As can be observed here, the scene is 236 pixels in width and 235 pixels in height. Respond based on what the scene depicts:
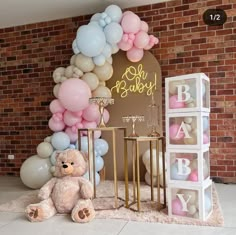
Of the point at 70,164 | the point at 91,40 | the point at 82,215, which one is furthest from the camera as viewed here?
the point at 91,40

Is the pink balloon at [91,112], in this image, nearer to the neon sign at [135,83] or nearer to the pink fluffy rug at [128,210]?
the neon sign at [135,83]

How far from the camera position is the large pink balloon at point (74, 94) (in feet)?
10.4

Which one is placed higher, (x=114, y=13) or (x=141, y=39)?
(x=114, y=13)

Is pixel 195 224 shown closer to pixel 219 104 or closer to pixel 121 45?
pixel 219 104

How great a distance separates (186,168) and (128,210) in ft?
2.14

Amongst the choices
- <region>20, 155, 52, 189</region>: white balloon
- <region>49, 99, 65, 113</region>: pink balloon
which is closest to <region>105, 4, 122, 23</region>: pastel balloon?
<region>49, 99, 65, 113</region>: pink balloon

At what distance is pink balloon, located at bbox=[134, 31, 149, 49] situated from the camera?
3.44 meters

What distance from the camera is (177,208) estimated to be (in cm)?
227

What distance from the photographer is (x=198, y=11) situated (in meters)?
3.60

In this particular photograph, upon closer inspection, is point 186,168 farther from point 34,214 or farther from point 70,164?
point 34,214

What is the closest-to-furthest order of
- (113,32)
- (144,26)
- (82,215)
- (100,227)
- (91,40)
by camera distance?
(100,227) < (82,215) < (91,40) < (113,32) < (144,26)

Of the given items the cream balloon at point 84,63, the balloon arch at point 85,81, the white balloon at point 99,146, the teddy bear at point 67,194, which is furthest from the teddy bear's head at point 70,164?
the cream balloon at point 84,63

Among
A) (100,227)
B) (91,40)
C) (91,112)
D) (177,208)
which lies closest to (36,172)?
(91,112)

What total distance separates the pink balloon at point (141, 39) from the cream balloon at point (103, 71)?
436mm
